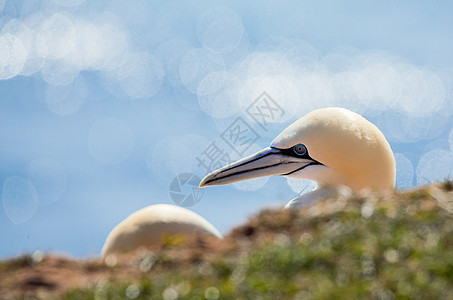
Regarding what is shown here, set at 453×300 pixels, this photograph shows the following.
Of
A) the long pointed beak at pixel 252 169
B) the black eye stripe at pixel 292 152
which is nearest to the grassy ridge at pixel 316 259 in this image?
the black eye stripe at pixel 292 152

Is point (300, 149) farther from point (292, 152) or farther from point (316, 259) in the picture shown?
point (316, 259)

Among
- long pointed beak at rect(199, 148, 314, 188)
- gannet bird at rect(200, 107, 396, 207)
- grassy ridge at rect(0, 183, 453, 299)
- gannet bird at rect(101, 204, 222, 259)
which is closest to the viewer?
grassy ridge at rect(0, 183, 453, 299)

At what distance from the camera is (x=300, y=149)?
11617 mm

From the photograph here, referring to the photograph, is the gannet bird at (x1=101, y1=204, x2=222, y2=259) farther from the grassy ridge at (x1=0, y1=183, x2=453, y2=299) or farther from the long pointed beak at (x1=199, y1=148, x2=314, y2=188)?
the long pointed beak at (x1=199, y1=148, x2=314, y2=188)

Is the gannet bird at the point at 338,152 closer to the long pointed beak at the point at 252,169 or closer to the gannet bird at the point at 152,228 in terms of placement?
the long pointed beak at the point at 252,169

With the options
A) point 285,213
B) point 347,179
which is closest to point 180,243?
point 285,213

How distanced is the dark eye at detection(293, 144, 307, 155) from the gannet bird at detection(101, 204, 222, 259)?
2856mm

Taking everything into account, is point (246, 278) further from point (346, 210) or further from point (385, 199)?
point (385, 199)

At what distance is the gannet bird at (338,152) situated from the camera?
10.9 meters

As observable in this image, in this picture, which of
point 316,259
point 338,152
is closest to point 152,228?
point 316,259

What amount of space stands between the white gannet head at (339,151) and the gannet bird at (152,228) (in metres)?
2.68

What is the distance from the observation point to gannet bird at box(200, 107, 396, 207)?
1087 cm

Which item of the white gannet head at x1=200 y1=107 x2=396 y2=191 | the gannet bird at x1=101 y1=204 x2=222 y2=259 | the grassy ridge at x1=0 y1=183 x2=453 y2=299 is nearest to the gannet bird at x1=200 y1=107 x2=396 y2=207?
the white gannet head at x1=200 y1=107 x2=396 y2=191

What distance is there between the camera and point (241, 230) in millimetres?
7785
